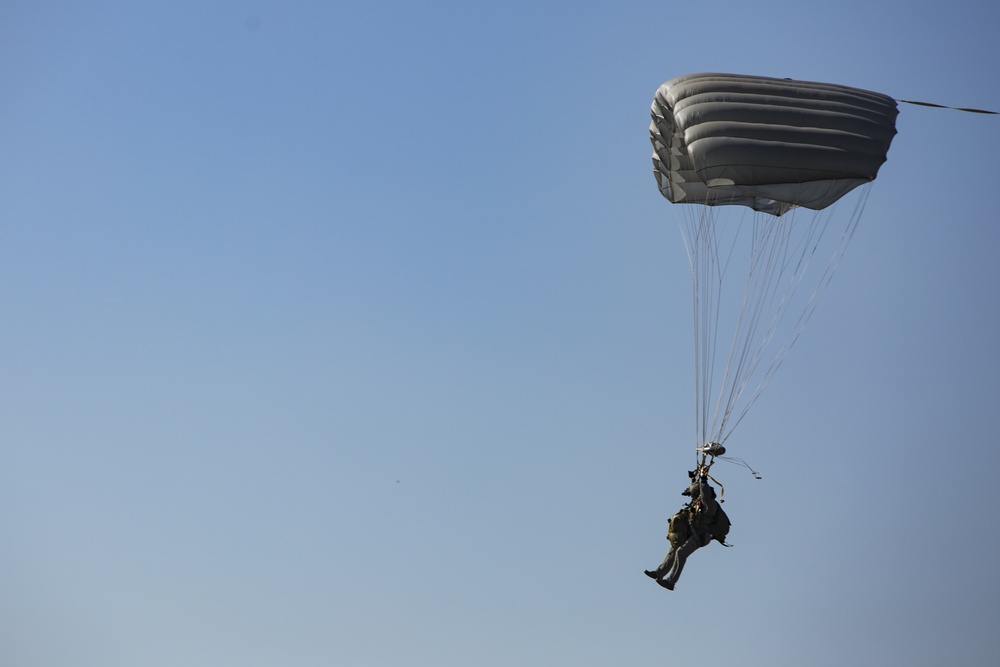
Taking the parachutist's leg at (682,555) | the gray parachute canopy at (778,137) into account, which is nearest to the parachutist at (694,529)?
the parachutist's leg at (682,555)

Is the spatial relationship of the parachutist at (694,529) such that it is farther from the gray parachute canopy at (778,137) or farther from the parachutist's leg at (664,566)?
the gray parachute canopy at (778,137)

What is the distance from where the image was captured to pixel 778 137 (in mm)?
27922

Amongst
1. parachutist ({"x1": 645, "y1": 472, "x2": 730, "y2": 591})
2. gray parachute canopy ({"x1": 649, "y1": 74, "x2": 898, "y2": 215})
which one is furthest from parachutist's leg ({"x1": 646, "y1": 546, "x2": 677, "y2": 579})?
gray parachute canopy ({"x1": 649, "y1": 74, "x2": 898, "y2": 215})

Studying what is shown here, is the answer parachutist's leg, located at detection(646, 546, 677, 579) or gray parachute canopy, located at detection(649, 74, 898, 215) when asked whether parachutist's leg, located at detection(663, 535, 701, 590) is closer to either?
parachutist's leg, located at detection(646, 546, 677, 579)

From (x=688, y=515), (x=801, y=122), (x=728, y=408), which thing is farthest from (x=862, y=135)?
(x=688, y=515)

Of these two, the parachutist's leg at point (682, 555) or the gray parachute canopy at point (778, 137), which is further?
the gray parachute canopy at point (778, 137)

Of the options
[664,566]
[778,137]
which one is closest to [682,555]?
[664,566]

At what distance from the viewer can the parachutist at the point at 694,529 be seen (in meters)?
26.6

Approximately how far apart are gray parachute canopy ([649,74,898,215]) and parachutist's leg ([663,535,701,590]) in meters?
6.72

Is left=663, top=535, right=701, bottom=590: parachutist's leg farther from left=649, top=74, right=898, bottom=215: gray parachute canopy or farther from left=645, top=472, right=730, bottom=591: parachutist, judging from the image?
left=649, top=74, right=898, bottom=215: gray parachute canopy

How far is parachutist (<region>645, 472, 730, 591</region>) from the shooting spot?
2664 cm

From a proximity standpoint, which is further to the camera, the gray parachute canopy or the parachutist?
the gray parachute canopy

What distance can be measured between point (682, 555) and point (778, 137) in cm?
800

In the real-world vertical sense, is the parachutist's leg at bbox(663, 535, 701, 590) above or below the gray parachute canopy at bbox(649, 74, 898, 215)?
below
